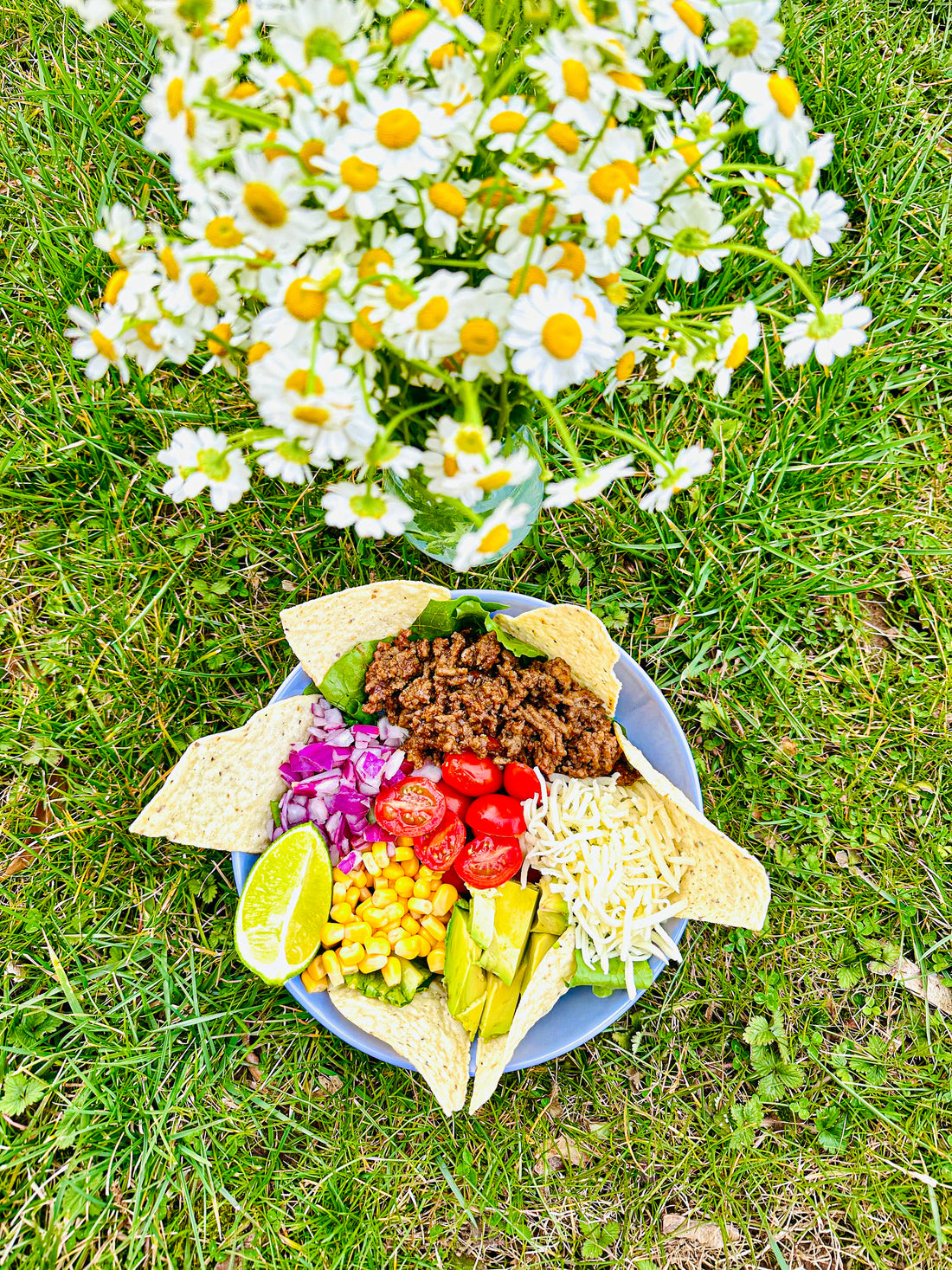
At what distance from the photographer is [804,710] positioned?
254 cm

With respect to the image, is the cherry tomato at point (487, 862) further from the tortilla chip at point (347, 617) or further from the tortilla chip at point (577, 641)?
the tortilla chip at point (347, 617)

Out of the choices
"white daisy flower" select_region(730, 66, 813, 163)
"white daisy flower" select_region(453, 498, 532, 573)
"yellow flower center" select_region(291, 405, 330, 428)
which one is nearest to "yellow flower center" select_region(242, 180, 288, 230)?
"yellow flower center" select_region(291, 405, 330, 428)

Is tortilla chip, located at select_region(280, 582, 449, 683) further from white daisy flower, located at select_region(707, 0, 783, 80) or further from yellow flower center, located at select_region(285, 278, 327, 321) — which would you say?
white daisy flower, located at select_region(707, 0, 783, 80)

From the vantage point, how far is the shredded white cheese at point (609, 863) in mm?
1949

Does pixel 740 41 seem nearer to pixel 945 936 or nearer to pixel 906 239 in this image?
pixel 906 239

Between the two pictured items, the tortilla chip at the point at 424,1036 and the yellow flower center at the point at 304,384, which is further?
the tortilla chip at the point at 424,1036

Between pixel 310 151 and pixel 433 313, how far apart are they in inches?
8.8

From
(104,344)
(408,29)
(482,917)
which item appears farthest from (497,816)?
(408,29)

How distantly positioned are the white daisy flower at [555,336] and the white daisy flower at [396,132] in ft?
0.64

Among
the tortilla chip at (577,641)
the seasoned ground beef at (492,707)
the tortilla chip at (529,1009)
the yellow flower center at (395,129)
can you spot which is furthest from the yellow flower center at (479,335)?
the tortilla chip at (529,1009)

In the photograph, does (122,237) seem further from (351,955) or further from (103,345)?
(351,955)

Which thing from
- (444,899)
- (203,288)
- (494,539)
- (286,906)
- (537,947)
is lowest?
(537,947)

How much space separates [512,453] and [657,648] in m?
1.09

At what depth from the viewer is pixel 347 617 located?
208 cm
